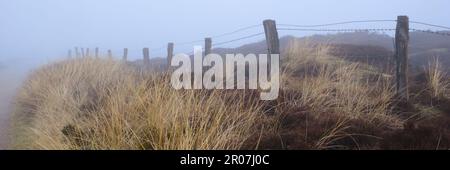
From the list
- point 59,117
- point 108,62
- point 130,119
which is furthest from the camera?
point 108,62

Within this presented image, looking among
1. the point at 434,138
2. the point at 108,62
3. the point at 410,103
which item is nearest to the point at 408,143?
the point at 434,138

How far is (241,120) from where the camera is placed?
512cm

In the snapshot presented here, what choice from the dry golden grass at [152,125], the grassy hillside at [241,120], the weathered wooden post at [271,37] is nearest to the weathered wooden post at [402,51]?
the grassy hillside at [241,120]

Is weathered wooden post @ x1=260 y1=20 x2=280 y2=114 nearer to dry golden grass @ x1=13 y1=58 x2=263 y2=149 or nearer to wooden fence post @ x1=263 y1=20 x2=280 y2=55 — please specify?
wooden fence post @ x1=263 y1=20 x2=280 y2=55

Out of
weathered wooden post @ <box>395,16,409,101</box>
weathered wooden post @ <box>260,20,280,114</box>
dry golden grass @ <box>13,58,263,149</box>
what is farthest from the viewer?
weathered wooden post @ <box>260,20,280,114</box>

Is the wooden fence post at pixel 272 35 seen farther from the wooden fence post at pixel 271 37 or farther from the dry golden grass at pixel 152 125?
the dry golden grass at pixel 152 125

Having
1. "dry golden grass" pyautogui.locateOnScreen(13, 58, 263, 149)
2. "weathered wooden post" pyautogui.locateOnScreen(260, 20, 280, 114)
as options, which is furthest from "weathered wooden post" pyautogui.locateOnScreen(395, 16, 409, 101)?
"dry golden grass" pyautogui.locateOnScreen(13, 58, 263, 149)

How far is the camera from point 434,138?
4.93m

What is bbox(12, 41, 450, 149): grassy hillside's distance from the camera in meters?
4.39

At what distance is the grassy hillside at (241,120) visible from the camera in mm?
4387
